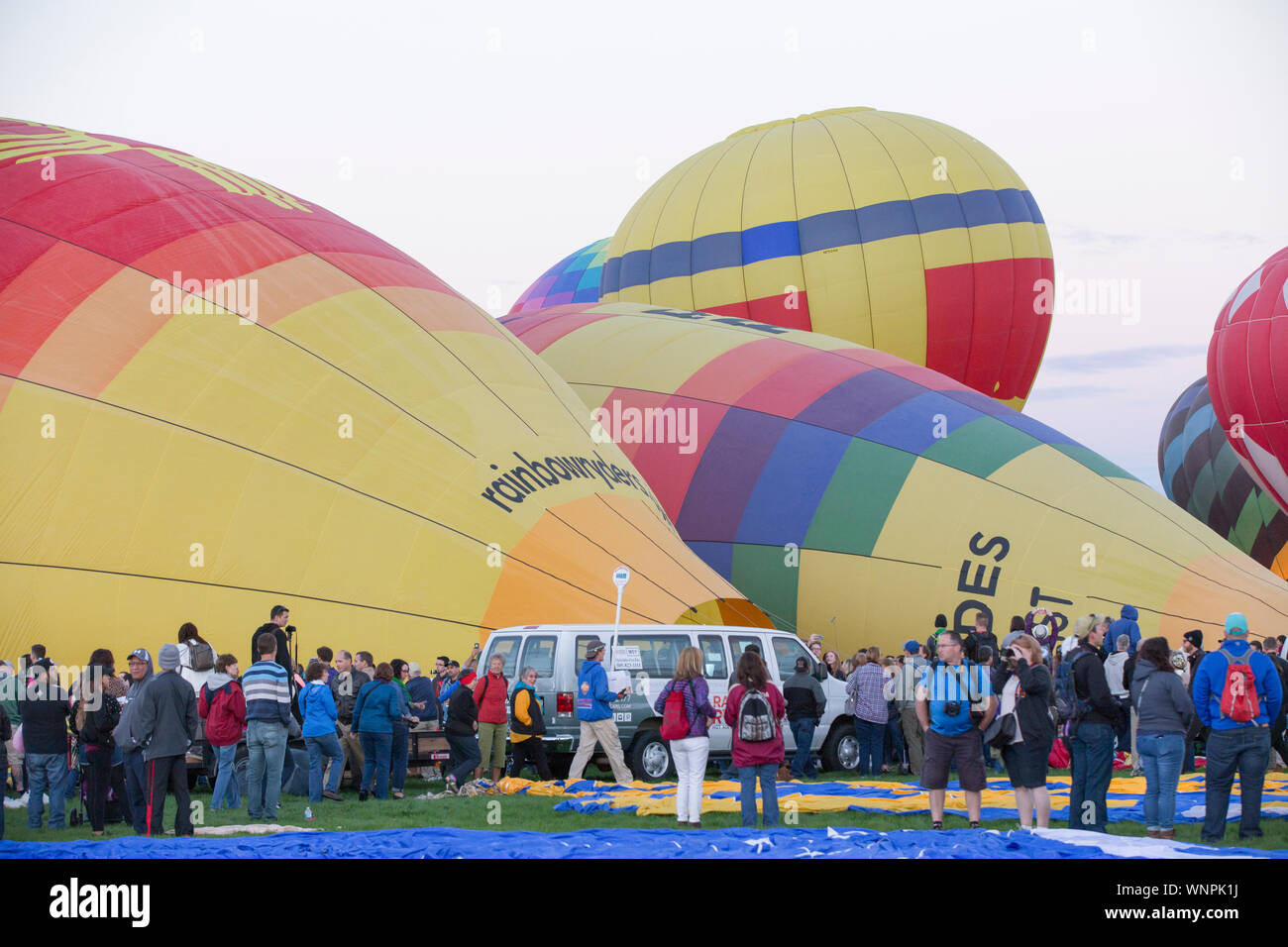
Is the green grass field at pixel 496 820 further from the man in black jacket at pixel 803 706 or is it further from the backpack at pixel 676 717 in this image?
the man in black jacket at pixel 803 706

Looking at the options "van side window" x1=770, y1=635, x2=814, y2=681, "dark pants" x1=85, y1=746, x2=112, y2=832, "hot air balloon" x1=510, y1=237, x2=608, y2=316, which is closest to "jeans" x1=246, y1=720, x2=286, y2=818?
"dark pants" x1=85, y1=746, x2=112, y2=832

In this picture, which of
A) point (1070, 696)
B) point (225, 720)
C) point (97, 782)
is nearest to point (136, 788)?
point (97, 782)

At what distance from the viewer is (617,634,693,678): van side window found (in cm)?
1352

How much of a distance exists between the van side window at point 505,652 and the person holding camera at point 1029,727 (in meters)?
5.45

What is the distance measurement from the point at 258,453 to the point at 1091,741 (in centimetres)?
867

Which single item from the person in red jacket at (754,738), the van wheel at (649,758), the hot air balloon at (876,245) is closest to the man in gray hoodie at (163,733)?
the person in red jacket at (754,738)

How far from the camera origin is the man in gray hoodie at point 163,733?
1053cm

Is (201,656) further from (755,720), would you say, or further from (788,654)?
(788,654)

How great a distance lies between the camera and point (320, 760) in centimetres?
1224

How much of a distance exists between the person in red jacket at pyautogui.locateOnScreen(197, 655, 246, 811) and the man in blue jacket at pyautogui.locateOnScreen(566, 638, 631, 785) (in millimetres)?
3019

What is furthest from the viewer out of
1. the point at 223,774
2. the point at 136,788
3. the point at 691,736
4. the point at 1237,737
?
the point at 223,774

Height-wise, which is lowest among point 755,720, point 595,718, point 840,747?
point 840,747

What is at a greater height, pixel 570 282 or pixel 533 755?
pixel 570 282

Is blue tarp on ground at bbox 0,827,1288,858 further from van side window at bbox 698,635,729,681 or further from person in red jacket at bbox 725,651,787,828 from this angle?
→ van side window at bbox 698,635,729,681
